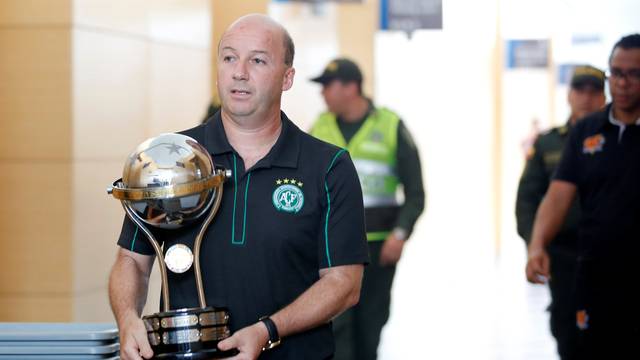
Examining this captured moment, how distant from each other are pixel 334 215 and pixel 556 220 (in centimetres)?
273

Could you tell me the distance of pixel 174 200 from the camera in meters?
3.20

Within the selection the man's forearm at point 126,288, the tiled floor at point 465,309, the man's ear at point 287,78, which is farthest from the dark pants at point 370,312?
the man's forearm at point 126,288

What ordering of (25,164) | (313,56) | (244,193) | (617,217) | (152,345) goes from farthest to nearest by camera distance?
(313,56) → (25,164) → (617,217) → (244,193) → (152,345)

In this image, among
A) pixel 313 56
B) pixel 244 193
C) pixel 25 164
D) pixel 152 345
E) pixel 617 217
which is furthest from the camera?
pixel 313 56

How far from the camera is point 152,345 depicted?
10.6ft

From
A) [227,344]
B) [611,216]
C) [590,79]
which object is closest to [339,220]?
[227,344]

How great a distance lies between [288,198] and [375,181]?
13.3 feet

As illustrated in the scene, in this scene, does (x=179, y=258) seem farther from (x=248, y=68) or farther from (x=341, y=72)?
(x=341, y=72)

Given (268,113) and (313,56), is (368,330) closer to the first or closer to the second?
(268,113)

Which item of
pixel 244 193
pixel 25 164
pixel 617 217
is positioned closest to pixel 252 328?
pixel 244 193

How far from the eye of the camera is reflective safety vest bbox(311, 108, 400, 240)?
7.45 m

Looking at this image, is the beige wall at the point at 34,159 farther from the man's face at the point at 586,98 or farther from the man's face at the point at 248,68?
the man's face at the point at 248,68

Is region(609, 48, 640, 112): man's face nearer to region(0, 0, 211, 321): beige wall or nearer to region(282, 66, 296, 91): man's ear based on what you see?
region(282, 66, 296, 91): man's ear

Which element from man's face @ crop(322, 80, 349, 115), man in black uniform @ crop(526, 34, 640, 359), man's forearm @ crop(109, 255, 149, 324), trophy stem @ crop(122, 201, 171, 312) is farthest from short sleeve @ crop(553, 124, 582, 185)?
→ trophy stem @ crop(122, 201, 171, 312)
